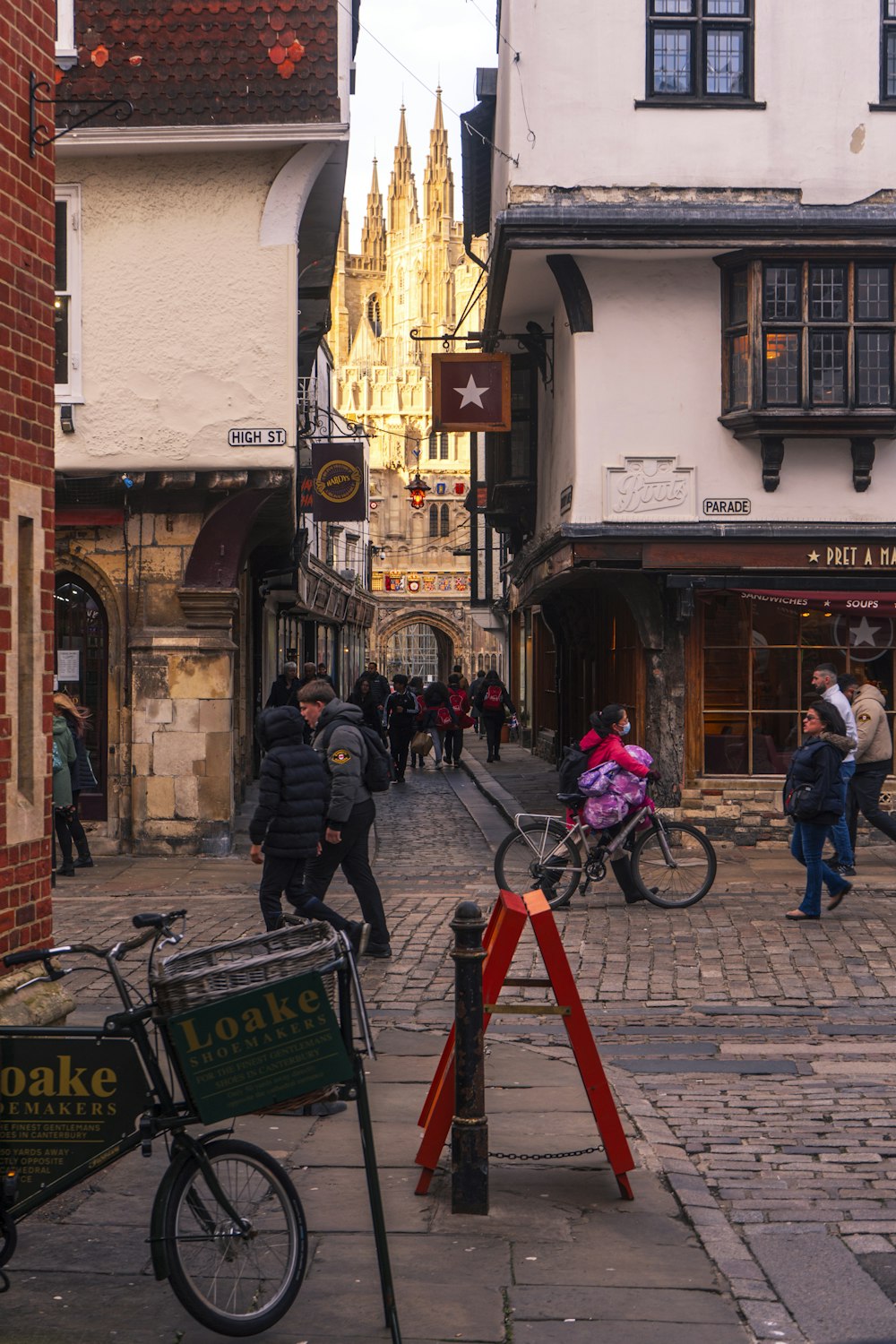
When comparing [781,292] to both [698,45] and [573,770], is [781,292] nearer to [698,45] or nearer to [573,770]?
[698,45]

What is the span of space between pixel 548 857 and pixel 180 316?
6.65m

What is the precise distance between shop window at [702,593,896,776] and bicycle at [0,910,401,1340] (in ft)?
43.1

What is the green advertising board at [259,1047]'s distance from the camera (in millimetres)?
4480

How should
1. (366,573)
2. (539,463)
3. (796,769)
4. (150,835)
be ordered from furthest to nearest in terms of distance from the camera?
(366,573) → (539,463) → (150,835) → (796,769)

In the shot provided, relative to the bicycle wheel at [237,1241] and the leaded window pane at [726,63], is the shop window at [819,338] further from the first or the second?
the bicycle wheel at [237,1241]

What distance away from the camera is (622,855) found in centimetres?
1321

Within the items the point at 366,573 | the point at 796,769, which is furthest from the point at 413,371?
the point at 796,769

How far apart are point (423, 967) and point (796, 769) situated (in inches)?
133

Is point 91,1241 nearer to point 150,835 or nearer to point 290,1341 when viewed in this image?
point 290,1341

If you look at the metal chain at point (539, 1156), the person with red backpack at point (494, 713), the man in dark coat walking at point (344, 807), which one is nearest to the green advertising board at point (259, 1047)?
the metal chain at point (539, 1156)

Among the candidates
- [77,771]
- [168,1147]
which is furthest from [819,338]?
[168,1147]

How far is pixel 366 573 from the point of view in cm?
7194

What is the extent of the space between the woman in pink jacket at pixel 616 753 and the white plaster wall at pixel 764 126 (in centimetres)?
641

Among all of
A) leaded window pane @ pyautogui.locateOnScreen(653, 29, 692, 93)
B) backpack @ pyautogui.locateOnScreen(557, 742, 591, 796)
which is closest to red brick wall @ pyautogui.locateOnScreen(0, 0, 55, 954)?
backpack @ pyautogui.locateOnScreen(557, 742, 591, 796)
